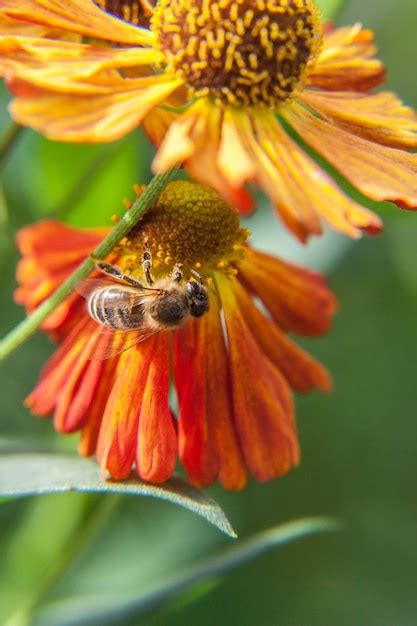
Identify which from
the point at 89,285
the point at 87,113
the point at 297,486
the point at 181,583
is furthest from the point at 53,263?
the point at 297,486

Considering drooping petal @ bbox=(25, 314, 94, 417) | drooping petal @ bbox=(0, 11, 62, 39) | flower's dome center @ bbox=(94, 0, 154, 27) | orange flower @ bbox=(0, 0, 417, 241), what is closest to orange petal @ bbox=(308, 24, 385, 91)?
orange flower @ bbox=(0, 0, 417, 241)

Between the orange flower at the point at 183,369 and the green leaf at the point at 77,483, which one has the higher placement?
the orange flower at the point at 183,369

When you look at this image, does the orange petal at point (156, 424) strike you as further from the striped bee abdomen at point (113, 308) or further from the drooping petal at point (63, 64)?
the drooping petal at point (63, 64)

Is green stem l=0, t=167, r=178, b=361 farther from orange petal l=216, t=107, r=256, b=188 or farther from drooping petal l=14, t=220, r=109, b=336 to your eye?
drooping petal l=14, t=220, r=109, b=336

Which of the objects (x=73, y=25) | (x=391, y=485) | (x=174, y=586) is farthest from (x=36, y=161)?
(x=391, y=485)

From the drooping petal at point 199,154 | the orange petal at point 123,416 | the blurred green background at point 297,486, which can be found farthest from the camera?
the blurred green background at point 297,486

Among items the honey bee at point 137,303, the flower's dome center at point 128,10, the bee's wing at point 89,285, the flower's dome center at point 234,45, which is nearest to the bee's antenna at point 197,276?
the honey bee at point 137,303

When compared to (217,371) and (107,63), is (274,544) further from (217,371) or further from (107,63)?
(107,63)

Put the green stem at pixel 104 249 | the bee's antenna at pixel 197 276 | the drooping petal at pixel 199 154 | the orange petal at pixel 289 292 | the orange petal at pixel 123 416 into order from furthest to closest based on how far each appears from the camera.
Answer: the orange petal at pixel 289 292 < the bee's antenna at pixel 197 276 < the orange petal at pixel 123 416 < the green stem at pixel 104 249 < the drooping petal at pixel 199 154
